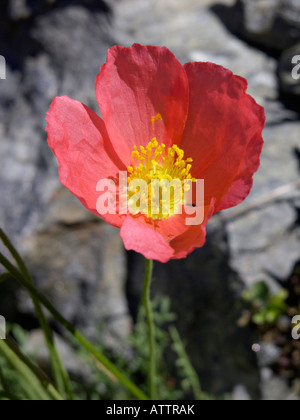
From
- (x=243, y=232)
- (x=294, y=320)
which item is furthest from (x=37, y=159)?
(x=294, y=320)

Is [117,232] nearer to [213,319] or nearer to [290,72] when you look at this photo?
[213,319]

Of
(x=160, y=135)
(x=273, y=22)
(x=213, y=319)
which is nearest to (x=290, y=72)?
(x=273, y=22)

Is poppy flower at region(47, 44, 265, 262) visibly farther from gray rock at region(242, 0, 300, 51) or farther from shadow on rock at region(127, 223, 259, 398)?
gray rock at region(242, 0, 300, 51)

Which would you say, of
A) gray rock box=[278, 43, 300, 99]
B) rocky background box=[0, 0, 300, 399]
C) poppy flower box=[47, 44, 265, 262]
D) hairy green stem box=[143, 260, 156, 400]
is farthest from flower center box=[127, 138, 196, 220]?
gray rock box=[278, 43, 300, 99]

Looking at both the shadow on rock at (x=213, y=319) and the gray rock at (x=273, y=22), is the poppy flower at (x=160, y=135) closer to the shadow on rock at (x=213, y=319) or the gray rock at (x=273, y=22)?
the shadow on rock at (x=213, y=319)

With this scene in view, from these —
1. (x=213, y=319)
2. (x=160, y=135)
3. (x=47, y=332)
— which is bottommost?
(x=213, y=319)

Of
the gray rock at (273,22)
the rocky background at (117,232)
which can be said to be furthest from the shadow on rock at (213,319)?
the gray rock at (273,22)

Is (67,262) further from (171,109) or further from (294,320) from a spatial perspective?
(171,109)

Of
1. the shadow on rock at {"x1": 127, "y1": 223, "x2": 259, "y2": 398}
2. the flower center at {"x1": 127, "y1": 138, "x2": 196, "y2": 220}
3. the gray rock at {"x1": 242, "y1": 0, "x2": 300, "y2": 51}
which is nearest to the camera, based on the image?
the flower center at {"x1": 127, "y1": 138, "x2": 196, "y2": 220}
